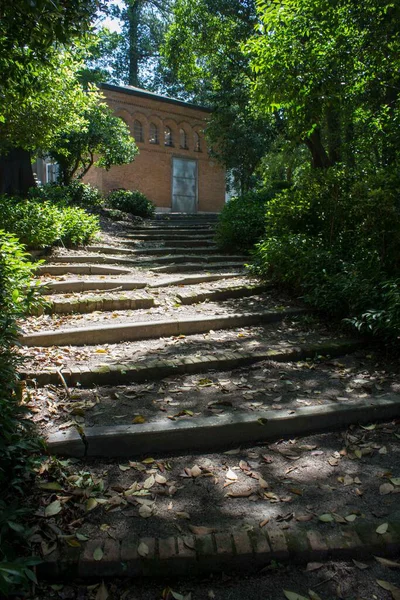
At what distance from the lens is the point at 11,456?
2.41m

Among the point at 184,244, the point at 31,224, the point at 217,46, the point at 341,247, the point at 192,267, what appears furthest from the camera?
the point at 217,46

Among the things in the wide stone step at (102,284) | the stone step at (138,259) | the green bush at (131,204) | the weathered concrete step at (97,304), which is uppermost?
the green bush at (131,204)

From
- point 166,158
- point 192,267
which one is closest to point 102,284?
point 192,267

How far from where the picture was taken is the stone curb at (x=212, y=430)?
2.77 meters

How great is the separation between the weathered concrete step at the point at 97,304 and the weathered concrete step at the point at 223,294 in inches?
20.3

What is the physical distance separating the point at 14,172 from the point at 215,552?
42.5 feet

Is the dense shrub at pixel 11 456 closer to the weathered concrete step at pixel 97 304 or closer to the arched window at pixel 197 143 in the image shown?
the weathered concrete step at pixel 97 304

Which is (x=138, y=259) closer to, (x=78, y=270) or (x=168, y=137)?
(x=78, y=270)

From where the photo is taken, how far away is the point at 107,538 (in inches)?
84.3

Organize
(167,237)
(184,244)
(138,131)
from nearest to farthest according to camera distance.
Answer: (184,244) < (167,237) < (138,131)

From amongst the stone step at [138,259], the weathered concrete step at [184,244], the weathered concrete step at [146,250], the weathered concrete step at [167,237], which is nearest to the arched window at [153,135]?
the weathered concrete step at [167,237]

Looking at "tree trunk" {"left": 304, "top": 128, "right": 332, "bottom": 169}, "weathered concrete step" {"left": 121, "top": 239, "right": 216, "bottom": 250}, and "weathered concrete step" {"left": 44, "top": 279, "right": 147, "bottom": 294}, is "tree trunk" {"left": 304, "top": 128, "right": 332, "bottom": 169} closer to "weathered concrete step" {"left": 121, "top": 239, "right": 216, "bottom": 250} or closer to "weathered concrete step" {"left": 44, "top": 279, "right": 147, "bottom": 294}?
"weathered concrete step" {"left": 121, "top": 239, "right": 216, "bottom": 250}

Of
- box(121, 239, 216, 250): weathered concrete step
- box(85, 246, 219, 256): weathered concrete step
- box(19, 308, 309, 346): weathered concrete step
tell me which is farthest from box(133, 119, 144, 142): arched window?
box(19, 308, 309, 346): weathered concrete step

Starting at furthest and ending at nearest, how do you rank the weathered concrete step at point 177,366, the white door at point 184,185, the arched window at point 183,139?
the arched window at point 183,139, the white door at point 184,185, the weathered concrete step at point 177,366
